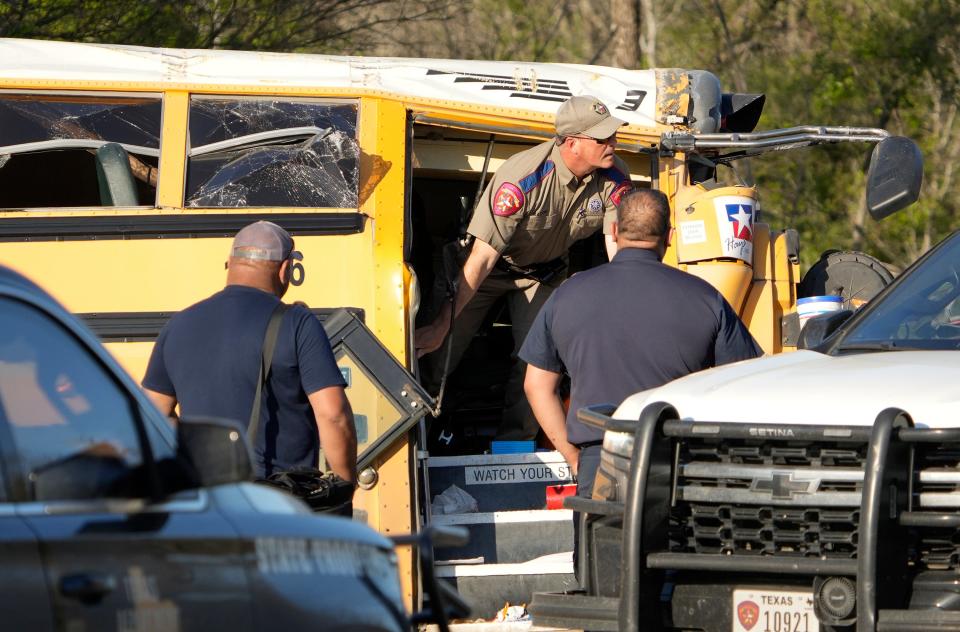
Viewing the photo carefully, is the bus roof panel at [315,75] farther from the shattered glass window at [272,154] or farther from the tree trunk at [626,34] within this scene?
the tree trunk at [626,34]

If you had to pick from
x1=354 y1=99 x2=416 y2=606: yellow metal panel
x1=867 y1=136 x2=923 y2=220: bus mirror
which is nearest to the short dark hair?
x1=867 y1=136 x2=923 y2=220: bus mirror

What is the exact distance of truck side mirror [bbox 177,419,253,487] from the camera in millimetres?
3012

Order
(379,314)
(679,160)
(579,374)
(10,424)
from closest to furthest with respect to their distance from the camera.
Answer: (10,424), (579,374), (379,314), (679,160)

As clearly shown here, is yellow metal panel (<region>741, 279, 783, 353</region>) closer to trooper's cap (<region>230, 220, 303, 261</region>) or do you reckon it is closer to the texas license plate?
trooper's cap (<region>230, 220, 303, 261</region>)

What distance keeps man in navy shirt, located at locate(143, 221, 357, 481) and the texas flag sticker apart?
220cm

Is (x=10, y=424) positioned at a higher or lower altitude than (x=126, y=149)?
lower

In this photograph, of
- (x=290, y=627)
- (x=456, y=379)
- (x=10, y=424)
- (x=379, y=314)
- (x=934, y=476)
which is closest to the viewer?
(x=10, y=424)

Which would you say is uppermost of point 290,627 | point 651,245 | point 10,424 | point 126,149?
point 126,149

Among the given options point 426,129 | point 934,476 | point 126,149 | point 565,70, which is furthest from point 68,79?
point 934,476

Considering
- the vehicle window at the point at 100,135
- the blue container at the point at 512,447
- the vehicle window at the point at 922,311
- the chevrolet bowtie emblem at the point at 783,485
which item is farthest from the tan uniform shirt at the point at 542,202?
the chevrolet bowtie emblem at the point at 783,485

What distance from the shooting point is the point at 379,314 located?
21.7 ft

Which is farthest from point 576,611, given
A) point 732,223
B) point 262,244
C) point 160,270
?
point 732,223

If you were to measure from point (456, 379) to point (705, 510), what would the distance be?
381 cm

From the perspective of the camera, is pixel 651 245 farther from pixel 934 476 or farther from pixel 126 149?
pixel 126 149
